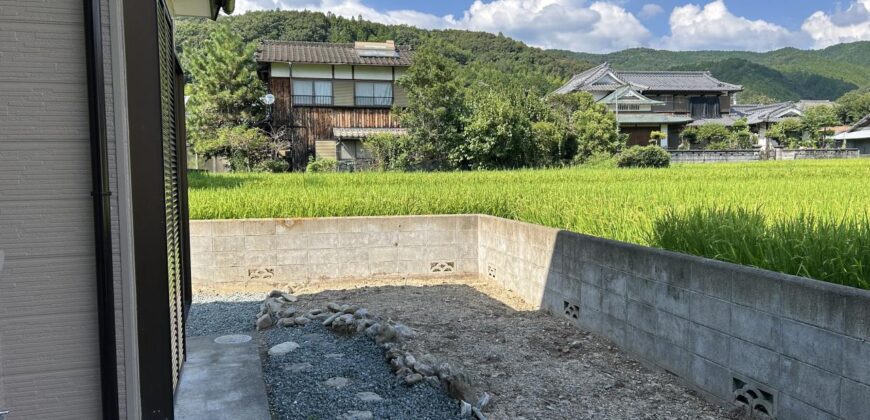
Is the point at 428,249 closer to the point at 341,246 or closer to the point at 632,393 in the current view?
the point at 341,246

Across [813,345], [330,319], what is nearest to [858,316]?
[813,345]

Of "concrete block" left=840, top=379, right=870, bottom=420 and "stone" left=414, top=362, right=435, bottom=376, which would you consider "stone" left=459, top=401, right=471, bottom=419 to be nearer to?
"stone" left=414, top=362, right=435, bottom=376

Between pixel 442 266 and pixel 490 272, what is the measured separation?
26.4 inches

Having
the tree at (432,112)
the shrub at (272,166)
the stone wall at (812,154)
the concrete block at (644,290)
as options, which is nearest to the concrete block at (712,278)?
the concrete block at (644,290)

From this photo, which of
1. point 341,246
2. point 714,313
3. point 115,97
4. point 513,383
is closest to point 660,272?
point 714,313

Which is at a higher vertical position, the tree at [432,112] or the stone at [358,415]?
the tree at [432,112]

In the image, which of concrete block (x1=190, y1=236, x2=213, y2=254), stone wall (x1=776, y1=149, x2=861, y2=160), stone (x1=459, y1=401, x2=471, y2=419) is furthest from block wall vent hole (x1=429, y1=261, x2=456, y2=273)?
stone wall (x1=776, y1=149, x2=861, y2=160)

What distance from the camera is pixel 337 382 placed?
376 cm

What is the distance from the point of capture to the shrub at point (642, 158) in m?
22.3

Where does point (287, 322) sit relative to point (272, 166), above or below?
below

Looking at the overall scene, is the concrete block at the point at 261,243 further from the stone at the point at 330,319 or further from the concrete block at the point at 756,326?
the concrete block at the point at 756,326

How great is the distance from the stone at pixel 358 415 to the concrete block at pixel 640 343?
2.15 m

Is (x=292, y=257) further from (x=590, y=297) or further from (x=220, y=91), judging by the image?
(x=220, y=91)

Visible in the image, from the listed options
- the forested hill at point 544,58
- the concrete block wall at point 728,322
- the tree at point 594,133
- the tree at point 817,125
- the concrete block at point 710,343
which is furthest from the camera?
the forested hill at point 544,58
